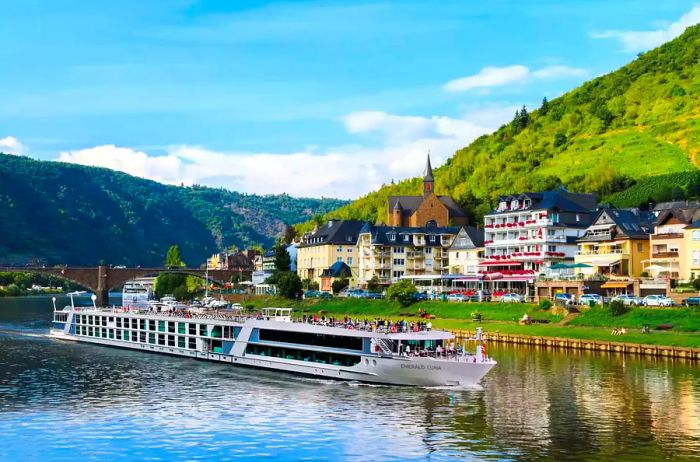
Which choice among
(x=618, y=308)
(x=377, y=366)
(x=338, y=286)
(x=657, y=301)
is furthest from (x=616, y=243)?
(x=377, y=366)

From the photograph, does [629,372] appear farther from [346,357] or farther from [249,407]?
[249,407]

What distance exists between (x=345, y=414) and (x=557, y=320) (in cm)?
5152

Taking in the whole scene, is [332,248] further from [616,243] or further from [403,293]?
[616,243]

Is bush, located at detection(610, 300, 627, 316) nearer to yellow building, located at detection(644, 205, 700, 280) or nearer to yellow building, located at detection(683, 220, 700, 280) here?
yellow building, located at detection(644, 205, 700, 280)

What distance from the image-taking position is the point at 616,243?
12431 centimetres

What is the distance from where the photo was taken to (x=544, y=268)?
425ft

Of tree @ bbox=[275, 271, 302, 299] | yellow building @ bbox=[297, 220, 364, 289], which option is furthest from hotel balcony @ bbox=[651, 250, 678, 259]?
yellow building @ bbox=[297, 220, 364, 289]

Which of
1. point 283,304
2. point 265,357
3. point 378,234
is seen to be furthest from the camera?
point 378,234

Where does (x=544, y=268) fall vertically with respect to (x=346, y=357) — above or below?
above

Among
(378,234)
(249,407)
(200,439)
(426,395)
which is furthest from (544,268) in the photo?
(200,439)

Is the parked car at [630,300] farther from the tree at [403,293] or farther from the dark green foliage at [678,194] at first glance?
the dark green foliage at [678,194]

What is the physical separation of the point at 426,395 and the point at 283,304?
96.5 m

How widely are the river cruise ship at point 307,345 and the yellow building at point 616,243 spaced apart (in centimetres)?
4799

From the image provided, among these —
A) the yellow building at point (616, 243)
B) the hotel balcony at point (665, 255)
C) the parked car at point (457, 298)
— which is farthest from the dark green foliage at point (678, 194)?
the parked car at point (457, 298)
